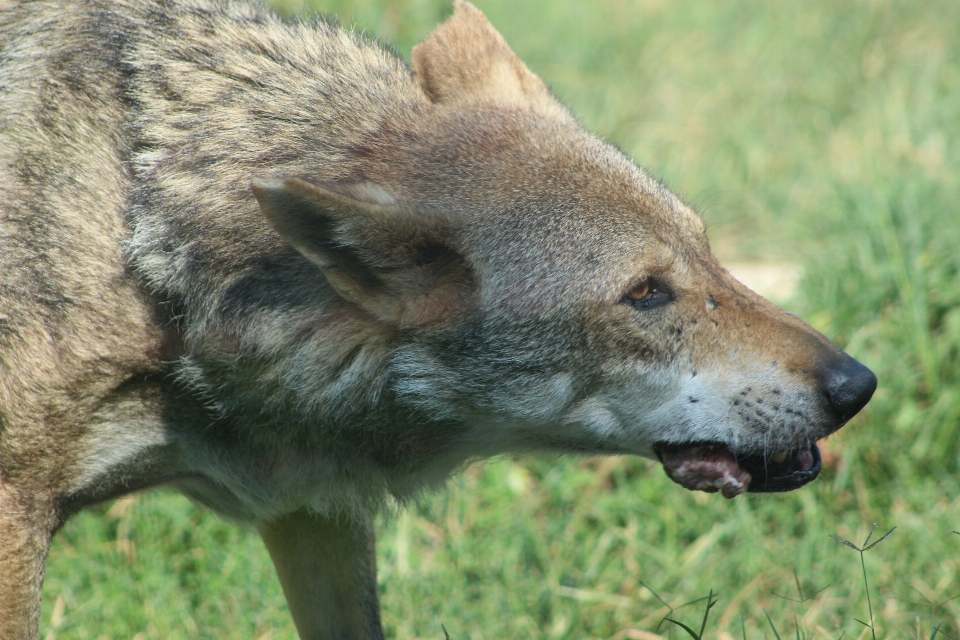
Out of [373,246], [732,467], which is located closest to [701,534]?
[732,467]

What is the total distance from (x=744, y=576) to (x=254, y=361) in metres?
2.52

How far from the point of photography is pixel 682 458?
3.23 meters

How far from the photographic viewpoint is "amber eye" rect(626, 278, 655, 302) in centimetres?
310

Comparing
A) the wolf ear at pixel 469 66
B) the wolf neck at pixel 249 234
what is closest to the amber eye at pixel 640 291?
the wolf neck at pixel 249 234

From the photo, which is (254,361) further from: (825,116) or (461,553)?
(825,116)

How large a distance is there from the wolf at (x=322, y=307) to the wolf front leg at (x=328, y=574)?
431 mm

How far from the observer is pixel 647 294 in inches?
123

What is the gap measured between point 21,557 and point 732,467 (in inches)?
87.0

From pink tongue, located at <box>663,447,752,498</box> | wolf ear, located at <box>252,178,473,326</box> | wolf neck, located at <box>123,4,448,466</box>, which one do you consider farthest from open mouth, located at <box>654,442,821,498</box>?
wolf ear, located at <box>252,178,473,326</box>

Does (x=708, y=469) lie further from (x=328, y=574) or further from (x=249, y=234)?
(x=249, y=234)

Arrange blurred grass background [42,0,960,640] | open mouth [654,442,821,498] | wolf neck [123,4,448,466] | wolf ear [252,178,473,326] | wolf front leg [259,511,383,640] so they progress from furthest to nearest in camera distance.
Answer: blurred grass background [42,0,960,640] < wolf front leg [259,511,383,640] < open mouth [654,442,821,498] < wolf neck [123,4,448,466] < wolf ear [252,178,473,326]

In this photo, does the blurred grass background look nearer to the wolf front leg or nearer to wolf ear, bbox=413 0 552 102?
the wolf front leg

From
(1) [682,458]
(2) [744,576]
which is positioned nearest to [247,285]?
(1) [682,458]

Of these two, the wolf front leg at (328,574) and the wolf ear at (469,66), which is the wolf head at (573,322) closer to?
the wolf ear at (469,66)
